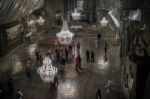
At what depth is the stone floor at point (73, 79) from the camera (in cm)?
1502

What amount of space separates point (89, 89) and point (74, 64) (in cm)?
452

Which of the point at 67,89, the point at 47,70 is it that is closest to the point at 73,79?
the point at 67,89

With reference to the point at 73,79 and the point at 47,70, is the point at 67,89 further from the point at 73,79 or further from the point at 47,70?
the point at 47,70

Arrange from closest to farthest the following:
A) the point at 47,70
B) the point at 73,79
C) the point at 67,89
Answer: the point at 47,70 → the point at 67,89 → the point at 73,79

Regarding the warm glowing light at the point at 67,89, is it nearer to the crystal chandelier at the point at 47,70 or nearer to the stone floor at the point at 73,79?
the stone floor at the point at 73,79

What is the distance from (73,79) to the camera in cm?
1717

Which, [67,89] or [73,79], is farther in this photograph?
[73,79]

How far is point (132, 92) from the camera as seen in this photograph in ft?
40.9

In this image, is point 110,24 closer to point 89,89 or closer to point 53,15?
point 53,15

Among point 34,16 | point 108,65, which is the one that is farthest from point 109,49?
point 34,16

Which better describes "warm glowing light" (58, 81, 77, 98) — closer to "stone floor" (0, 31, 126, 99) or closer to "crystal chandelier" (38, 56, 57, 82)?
"stone floor" (0, 31, 126, 99)

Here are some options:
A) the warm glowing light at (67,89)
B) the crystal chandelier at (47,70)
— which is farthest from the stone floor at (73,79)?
the crystal chandelier at (47,70)

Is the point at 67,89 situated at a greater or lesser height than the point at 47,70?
lesser

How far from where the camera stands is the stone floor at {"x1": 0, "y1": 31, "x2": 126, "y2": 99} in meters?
15.0
